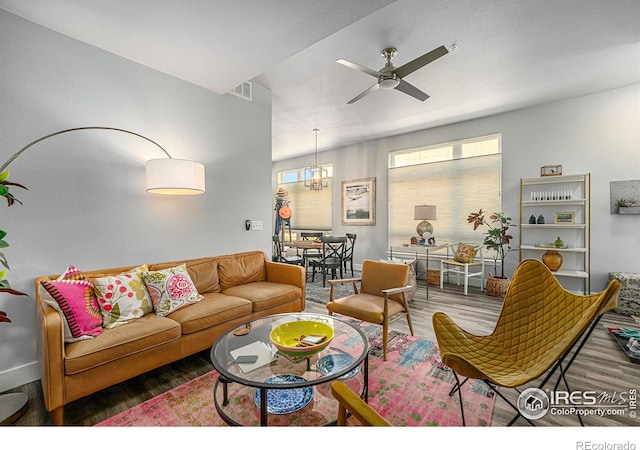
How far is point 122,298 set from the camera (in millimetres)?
2188

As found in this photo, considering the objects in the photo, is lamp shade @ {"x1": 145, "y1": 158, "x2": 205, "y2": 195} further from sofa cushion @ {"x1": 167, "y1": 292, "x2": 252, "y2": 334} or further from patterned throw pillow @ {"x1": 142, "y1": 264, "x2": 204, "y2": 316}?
sofa cushion @ {"x1": 167, "y1": 292, "x2": 252, "y2": 334}

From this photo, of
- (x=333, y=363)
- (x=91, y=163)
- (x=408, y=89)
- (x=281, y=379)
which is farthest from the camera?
(x=408, y=89)

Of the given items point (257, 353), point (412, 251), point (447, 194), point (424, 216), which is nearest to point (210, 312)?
point (257, 353)

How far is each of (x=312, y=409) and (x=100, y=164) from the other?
2.69 meters

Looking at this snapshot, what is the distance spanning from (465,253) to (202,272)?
407cm

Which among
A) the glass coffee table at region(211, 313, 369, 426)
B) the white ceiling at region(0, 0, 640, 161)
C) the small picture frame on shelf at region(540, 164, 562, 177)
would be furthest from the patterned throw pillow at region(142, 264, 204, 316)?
the small picture frame on shelf at region(540, 164, 562, 177)

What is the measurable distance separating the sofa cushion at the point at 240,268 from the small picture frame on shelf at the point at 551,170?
4.32 metres

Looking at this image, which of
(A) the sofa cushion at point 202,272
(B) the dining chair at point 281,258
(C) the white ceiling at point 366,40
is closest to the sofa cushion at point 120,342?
(A) the sofa cushion at point 202,272

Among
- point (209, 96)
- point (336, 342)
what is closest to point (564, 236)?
point (336, 342)

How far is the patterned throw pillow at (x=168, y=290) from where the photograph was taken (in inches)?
93.4

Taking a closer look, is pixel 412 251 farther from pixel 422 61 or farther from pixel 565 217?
pixel 422 61

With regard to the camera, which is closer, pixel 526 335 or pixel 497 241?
pixel 526 335

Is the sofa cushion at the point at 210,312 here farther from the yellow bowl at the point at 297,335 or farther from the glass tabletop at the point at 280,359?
the yellow bowl at the point at 297,335

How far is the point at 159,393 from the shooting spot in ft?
6.54
